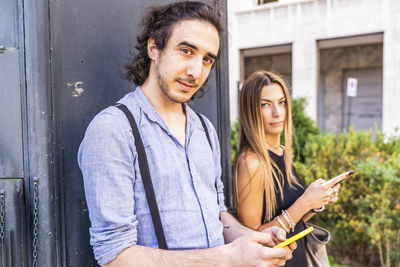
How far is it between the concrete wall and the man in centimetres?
904

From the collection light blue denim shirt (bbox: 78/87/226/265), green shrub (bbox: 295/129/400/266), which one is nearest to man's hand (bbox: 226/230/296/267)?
light blue denim shirt (bbox: 78/87/226/265)

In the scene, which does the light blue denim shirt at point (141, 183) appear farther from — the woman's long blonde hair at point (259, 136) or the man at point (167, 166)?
the woman's long blonde hair at point (259, 136)

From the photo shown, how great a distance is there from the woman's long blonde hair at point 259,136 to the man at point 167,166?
48cm

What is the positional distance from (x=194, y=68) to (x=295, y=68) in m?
12.2

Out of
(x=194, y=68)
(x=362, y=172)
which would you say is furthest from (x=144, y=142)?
(x=362, y=172)

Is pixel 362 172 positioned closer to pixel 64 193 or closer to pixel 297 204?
pixel 297 204

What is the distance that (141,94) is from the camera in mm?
1568

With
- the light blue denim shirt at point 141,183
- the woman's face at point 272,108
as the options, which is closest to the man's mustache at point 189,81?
the light blue denim shirt at point 141,183

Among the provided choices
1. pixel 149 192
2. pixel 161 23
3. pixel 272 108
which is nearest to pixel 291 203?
pixel 272 108

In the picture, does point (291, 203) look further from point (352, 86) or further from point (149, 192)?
point (352, 86)

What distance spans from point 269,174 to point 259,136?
10.7 inches

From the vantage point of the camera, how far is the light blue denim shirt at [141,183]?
1270 millimetres

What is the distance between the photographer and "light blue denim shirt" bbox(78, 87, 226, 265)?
4.17 ft

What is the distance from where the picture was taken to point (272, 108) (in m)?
2.46
